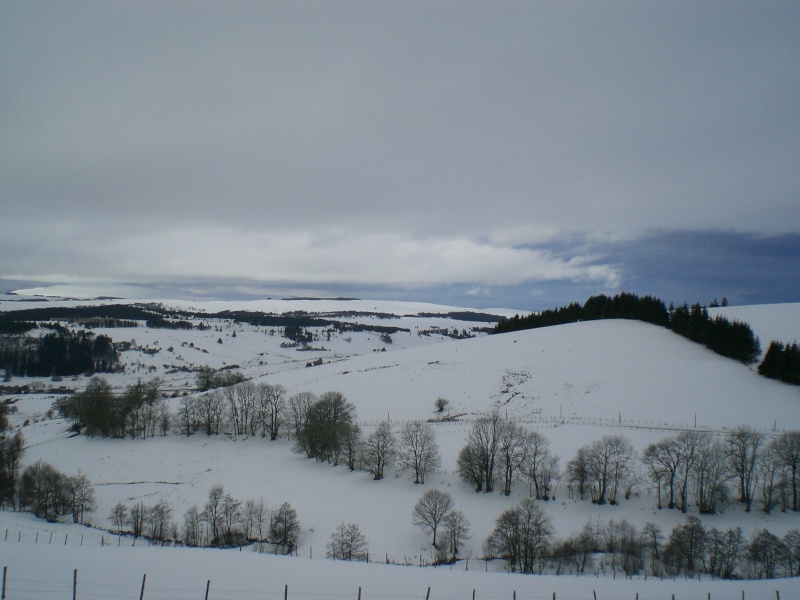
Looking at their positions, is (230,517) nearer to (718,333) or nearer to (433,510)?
(433,510)

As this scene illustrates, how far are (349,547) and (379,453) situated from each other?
16.4 metres

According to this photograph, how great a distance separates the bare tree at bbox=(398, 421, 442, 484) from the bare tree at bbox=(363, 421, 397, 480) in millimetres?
1182

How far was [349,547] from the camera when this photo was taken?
97.0ft

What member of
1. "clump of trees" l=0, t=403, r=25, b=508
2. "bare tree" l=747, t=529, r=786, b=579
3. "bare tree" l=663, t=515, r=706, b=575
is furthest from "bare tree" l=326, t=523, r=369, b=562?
"clump of trees" l=0, t=403, r=25, b=508

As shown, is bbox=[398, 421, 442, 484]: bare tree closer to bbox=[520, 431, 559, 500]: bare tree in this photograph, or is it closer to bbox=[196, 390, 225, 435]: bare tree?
bbox=[520, 431, 559, 500]: bare tree

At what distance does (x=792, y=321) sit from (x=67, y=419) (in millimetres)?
144169

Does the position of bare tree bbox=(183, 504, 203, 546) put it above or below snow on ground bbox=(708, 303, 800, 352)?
below

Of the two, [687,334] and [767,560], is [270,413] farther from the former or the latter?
[687,334]

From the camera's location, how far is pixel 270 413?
62344mm

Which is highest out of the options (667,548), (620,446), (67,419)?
(620,446)

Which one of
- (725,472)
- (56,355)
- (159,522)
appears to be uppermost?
(725,472)

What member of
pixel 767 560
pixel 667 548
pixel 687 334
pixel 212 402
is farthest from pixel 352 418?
pixel 687 334

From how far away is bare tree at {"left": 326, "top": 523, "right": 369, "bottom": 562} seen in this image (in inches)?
1172

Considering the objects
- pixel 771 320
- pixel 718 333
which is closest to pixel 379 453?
pixel 718 333
